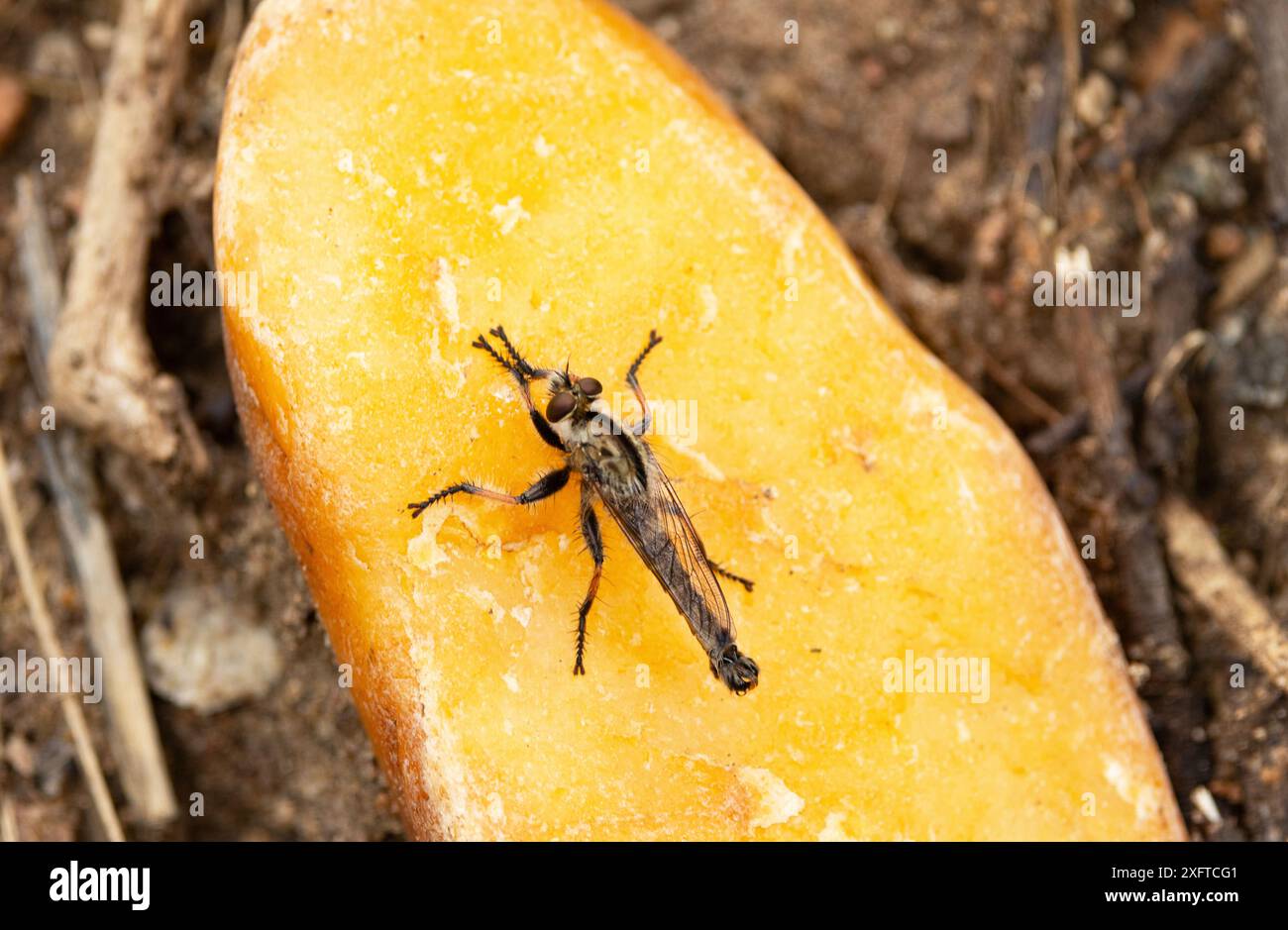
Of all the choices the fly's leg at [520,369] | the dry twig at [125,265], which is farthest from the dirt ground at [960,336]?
the fly's leg at [520,369]

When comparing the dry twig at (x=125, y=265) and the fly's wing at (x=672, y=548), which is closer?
the fly's wing at (x=672, y=548)

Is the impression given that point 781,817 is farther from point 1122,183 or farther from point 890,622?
point 1122,183

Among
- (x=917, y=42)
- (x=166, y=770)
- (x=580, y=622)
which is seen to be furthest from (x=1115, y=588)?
(x=166, y=770)

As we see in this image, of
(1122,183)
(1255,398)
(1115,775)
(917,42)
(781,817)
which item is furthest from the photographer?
(917,42)

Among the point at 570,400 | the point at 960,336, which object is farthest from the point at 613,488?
the point at 960,336

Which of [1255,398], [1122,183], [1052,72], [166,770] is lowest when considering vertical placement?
[166,770]

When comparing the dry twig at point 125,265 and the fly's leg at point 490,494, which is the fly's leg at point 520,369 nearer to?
the fly's leg at point 490,494

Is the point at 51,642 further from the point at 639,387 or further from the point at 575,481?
the point at 639,387
